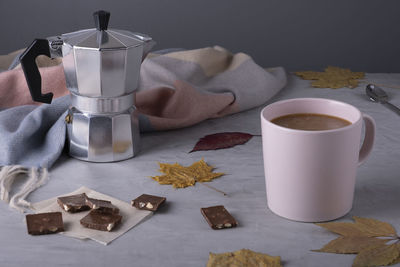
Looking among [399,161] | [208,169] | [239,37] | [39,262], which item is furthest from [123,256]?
[239,37]

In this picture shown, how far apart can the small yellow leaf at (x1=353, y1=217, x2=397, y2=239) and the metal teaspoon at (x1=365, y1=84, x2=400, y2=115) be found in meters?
0.41

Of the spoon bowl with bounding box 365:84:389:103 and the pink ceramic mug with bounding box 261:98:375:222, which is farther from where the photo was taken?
the spoon bowl with bounding box 365:84:389:103

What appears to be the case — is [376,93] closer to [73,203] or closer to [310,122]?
[310,122]

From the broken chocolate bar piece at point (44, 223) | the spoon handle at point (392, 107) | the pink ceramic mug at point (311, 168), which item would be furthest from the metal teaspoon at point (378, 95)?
the broken chocolate bar piece at point (44, 223)

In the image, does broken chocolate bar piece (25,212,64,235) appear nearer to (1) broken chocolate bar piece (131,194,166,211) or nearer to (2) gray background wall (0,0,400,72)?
(1) broken chocolate bar piece (131,194,166,211)

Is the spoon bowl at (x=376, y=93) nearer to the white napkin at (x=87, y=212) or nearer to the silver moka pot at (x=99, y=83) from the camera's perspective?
the silver moka pot at (x=99, y=83)

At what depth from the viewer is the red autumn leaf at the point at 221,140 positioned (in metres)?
0.91

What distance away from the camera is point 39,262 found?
2.02 ft

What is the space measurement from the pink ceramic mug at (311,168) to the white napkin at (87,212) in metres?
0.16

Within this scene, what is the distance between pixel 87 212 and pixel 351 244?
30cm

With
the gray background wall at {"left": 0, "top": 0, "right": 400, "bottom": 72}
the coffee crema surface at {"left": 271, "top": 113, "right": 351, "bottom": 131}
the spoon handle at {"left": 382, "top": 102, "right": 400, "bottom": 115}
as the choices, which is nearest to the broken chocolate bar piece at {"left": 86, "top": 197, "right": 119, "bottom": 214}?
the coffee crema surface at {"left": 271, "top": 113, "right": 351, "bottom": 131}

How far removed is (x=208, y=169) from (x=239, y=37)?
1094 millimetres

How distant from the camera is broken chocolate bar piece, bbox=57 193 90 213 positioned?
2.32 feet

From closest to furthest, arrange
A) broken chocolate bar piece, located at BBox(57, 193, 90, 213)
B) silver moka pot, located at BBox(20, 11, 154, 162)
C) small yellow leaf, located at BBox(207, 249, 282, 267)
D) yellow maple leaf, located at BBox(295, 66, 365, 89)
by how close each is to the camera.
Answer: small yellow leaf, located at BBox(207, 249, 282, 267)
broken chocolate bar piece, located at BBox(57, 193, 90, 213)
silver moka pot, located at BBox(20, 11, 154, 162)
yellow maple leaf, located at BBox(295, 66, 365, 89)
